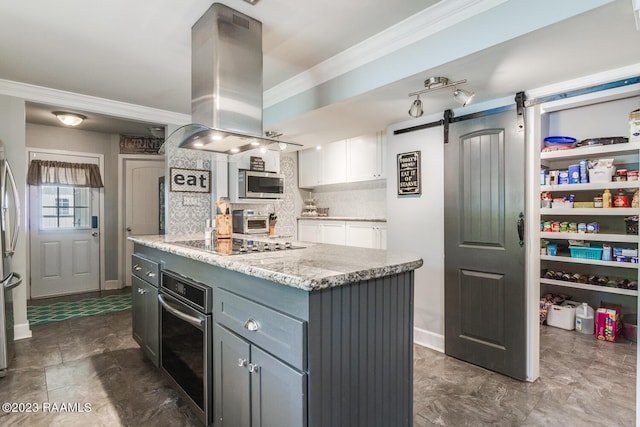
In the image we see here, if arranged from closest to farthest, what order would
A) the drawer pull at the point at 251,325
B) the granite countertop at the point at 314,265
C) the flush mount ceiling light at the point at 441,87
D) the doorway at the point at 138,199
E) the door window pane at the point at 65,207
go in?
the granite countertop at the point at 314,265 < the drawer pull at the point at 251,325 < the flush mount ceiling light at the point at 441,87 < the door window pane at the point at 65,207 < the doorway at the point at 138,199

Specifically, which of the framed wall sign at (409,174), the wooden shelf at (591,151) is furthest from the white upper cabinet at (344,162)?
the wooden shelf at (591,151)

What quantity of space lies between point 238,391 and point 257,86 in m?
1.76

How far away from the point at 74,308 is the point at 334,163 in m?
3.86

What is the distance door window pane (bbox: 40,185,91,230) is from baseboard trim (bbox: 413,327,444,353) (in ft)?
16.0

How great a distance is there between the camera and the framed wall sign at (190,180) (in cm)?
404

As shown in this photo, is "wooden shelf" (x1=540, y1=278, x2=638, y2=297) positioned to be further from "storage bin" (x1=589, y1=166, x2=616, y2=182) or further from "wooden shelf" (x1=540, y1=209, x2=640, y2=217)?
"storage bin" (x1=589, y1=166, x2=616, y2=182)

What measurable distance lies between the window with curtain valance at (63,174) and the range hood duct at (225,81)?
368 centimetres

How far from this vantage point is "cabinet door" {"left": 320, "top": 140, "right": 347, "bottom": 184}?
15.3 feet

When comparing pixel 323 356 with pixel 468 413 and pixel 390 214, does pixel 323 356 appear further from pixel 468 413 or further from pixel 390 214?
pixel 390 214

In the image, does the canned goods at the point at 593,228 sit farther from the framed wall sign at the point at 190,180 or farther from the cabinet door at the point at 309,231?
the framed wall sign at the point at 190,180

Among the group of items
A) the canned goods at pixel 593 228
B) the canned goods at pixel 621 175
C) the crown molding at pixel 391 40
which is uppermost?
the crown molding at pixel 391 40

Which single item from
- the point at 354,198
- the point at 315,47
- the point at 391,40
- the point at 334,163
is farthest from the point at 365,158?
the point at 391,40

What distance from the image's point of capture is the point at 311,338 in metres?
1.16

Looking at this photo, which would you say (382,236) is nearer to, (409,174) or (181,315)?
(409,174)
